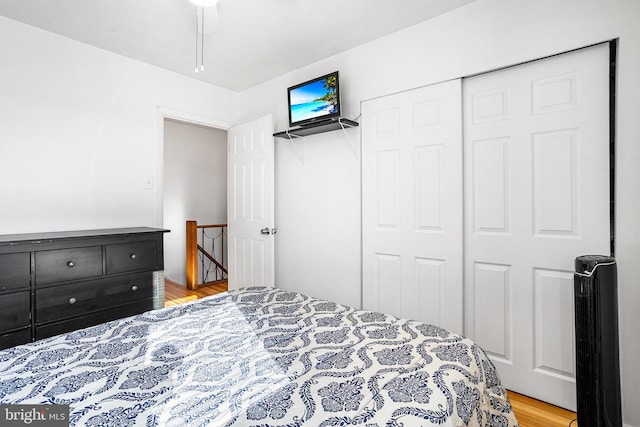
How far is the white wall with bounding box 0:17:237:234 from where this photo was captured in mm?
2459

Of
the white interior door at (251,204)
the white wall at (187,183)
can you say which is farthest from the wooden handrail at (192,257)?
the white interior door at (251,204)

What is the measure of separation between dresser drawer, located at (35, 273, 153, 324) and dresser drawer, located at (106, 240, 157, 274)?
0.06 meters

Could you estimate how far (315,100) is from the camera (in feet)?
9.63

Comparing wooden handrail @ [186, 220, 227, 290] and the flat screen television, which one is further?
wooden handrail @ [186, 220, 227, 290]

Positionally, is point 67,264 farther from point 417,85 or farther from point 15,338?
point 417,85

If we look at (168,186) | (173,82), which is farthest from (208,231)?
(173,82)

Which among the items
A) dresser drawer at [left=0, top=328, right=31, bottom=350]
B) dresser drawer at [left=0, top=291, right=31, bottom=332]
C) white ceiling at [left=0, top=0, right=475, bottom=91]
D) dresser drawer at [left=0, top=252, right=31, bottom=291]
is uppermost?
white ceiling at [left=0, top=0, right=475, bottom=91]

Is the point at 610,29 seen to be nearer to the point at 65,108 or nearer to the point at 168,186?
the point at 65,108

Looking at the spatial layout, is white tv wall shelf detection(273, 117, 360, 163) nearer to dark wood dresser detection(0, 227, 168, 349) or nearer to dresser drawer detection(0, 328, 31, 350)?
dark wood dresser detection(0, 227, 168, 349)

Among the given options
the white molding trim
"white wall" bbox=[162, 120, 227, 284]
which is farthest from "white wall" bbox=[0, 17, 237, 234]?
"white wall" bbox=[162, 120, 227, 284]

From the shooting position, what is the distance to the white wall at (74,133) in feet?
8.07

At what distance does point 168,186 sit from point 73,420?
5.00 metres

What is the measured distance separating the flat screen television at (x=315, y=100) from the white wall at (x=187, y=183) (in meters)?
2.96

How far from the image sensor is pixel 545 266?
2.04 m
